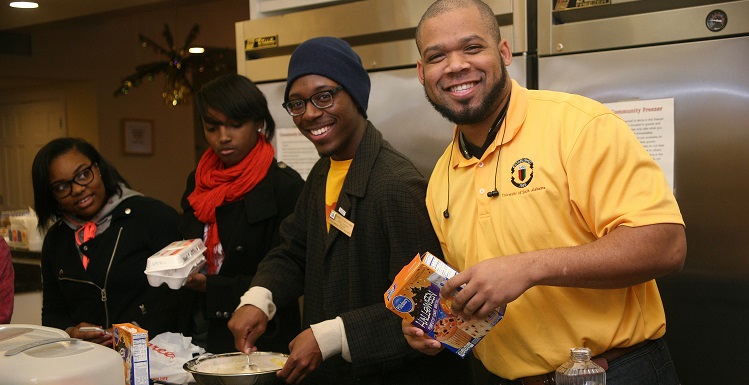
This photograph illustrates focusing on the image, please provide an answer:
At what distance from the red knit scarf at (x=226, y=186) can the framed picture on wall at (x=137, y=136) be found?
700cm

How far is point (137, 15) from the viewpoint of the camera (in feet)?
30.4

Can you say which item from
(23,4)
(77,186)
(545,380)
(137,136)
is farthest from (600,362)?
(137,136)

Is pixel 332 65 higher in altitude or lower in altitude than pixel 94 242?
higher

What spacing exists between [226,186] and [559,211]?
1.38 m

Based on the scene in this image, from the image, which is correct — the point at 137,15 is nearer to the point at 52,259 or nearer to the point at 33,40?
the point at 33,40

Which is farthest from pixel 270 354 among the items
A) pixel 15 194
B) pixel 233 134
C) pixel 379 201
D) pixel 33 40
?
pixel 15 194

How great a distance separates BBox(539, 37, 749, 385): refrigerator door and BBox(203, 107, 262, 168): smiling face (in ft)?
4.03

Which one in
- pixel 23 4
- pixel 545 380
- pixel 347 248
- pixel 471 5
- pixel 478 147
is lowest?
pixel 545 380

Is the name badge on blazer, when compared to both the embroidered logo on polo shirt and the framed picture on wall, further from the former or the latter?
the framed picture on wall

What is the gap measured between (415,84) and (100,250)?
124 cm

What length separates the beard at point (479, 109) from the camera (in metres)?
1.70

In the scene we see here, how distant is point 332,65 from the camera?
205 centimetres

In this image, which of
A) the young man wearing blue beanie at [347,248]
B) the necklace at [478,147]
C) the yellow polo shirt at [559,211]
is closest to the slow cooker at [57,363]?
the young man wearing blue beanie at [347,248]

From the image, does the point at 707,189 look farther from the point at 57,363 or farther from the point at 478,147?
the point at 57,363
